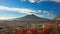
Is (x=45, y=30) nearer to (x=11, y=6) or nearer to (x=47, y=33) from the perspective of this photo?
(x=47, y=33)

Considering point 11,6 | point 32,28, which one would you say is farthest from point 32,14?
point 11,6

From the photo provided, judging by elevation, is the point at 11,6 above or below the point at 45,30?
above

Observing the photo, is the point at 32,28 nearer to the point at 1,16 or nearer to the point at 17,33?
the point at 17,33

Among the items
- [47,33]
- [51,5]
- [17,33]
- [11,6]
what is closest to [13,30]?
[17,33]

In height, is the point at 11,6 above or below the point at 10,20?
above

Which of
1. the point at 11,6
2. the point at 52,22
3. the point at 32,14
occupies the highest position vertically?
the point at 11,6

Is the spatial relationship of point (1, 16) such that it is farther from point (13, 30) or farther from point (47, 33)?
point (47, 33)

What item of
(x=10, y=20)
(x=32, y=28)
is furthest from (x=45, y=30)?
(x=10, y=20)
